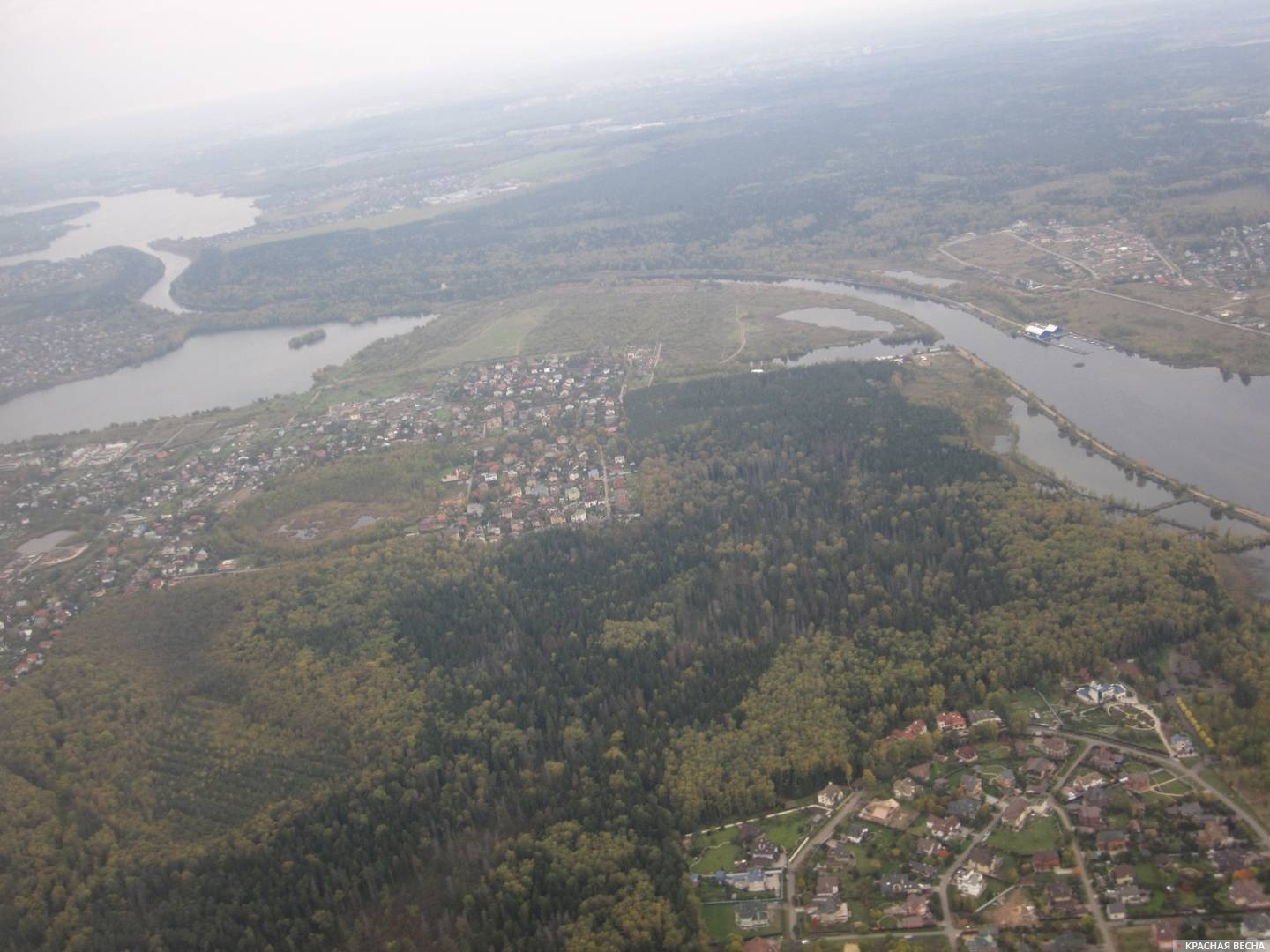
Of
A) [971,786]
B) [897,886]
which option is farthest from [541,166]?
[897,886]

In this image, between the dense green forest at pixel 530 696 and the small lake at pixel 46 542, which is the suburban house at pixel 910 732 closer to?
the dense green forest at pixel 530 696

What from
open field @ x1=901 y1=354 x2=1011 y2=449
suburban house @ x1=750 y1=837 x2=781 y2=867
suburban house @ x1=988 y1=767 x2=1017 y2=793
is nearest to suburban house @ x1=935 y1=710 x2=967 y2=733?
suburban house @ x1=988 y1=767 x2=1017 y2=793

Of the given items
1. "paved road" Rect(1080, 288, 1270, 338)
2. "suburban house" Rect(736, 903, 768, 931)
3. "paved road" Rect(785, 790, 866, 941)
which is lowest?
"suburban house" Rect(736, 903, 768, 931)

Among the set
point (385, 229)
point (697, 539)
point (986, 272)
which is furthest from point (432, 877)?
point (385, 229)

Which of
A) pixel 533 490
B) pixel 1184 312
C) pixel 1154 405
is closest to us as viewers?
pixel 533 490

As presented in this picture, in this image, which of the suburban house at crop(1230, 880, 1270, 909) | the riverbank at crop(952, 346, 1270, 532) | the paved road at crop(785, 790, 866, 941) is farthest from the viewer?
the riverbank at crop(952, 346, 1270, 532)

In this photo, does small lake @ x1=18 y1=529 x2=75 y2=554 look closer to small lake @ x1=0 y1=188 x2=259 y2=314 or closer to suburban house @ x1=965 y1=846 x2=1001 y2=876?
suburban house @ x1=965 y1=846 x2=1001 y2=876

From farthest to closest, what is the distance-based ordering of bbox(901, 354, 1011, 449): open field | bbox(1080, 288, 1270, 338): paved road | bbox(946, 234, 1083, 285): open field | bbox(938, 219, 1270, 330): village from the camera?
1. bbox(946, 234, 1083, 285): open field
2. bbox(938, 219, 1270, 330): village
3. bbox(1080, 288, 1270, 338): paved road
4. bbox(901, 354, 1011, 449): open field

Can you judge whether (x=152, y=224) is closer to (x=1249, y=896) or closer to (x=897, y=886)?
(x=897, y=886)

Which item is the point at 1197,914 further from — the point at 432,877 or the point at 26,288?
the point at 26,288
